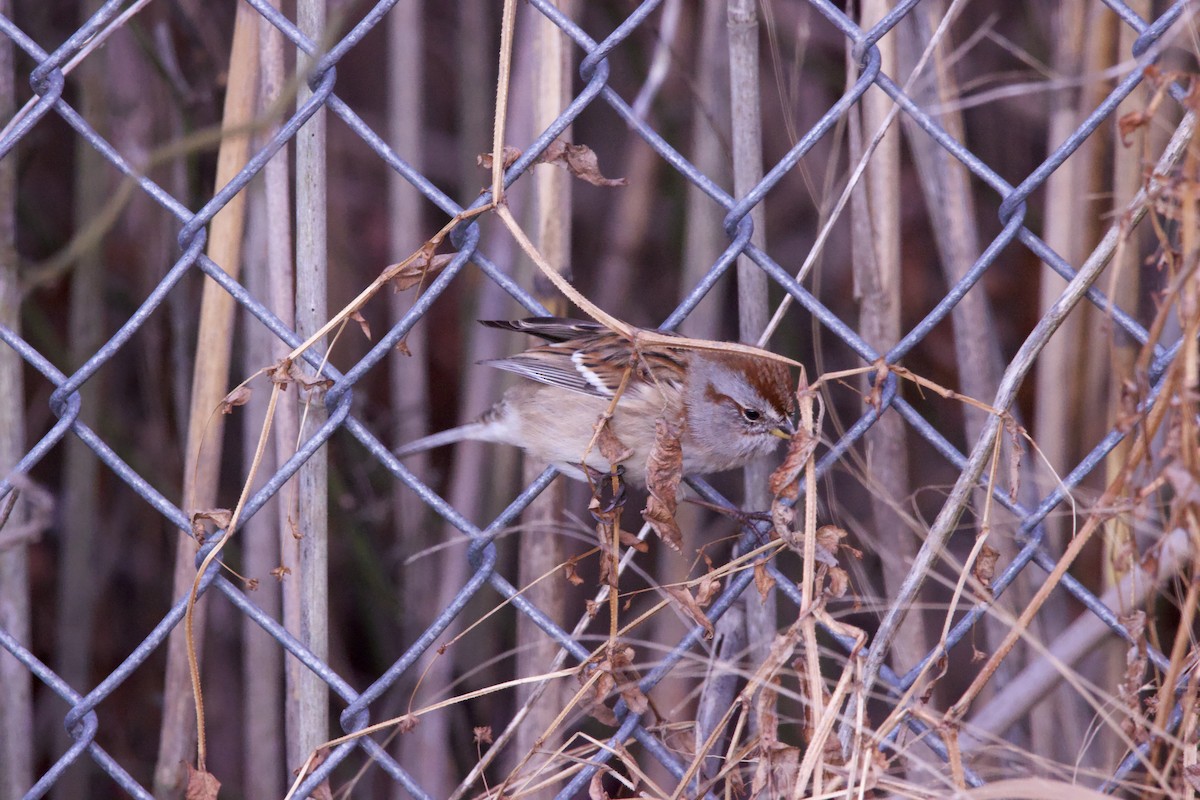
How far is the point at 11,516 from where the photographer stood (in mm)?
1925

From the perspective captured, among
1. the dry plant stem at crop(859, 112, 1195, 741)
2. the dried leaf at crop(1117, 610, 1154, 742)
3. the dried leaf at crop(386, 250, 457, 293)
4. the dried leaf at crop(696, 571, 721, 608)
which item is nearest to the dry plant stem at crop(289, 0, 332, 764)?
the dried leaf at crop(386, 250, 457, 293)

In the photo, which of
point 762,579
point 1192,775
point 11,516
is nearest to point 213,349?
point 11,516

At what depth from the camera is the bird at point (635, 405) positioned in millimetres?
2174

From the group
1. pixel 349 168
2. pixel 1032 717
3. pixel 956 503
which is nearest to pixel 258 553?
pixel 956 503

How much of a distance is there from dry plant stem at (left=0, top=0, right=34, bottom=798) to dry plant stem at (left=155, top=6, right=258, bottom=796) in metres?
0.24

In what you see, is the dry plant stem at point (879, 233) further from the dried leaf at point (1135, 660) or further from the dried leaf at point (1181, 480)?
the dried leaf at point (1181, 480)

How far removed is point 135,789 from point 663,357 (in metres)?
1.25

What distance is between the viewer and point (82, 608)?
264 cm

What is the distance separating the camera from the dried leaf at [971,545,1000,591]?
1.47m

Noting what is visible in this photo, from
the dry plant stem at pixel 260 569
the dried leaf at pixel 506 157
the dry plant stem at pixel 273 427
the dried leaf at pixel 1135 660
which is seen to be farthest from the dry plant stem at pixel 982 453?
the dry plant stem at pixel 260 569

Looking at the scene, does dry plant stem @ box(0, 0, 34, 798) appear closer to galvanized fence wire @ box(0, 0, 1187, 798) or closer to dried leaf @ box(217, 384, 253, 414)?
galvanized fence wire @ box(0, 0, 1187, 798)

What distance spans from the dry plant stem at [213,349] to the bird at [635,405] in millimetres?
560

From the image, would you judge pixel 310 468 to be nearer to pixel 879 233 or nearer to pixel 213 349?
pixel 213 349

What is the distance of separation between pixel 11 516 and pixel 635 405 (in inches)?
42.5
